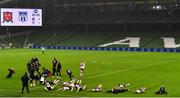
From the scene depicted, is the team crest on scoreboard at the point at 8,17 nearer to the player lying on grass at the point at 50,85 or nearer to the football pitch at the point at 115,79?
the football pitch at the point at 115,79

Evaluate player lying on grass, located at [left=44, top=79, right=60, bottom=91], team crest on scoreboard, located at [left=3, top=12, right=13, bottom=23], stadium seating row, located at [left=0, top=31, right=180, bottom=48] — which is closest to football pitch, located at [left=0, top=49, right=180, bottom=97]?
player lying on grass, located at [left=44, top=79, right=60, bottom=91]

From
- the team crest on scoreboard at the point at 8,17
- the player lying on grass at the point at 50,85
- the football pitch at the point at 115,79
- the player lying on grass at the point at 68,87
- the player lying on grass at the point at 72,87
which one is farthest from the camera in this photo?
the team crest on scoreboard at the point at 8,17

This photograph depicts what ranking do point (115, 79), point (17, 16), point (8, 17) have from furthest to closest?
1. point (8, 17)
2. point (17, 16)
3. point (115, 79)

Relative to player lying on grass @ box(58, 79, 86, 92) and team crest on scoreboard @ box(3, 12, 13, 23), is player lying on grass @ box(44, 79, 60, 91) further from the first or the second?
team crest on scoreboard @ box(3, 12, 13, 23)

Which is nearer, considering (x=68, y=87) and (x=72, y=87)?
(x=72, y=87)

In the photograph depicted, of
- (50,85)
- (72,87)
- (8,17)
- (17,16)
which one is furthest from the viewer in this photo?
(8,17)

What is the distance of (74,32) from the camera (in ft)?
365

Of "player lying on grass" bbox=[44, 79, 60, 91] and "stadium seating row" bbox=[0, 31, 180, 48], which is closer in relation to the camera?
"player lying on grass" bbox=[44, 79, 60, 91]

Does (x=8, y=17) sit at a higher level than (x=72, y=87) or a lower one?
higher

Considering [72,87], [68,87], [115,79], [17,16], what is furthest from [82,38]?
[72,87]

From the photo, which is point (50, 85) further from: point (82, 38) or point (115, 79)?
point (82, 38)

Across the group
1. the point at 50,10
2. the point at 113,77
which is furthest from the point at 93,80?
the point at 50,10

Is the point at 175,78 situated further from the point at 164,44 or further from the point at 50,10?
the point at 50,10

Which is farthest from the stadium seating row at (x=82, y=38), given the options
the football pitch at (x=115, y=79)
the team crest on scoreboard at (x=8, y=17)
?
the football pitch at (x=115, y=79)
